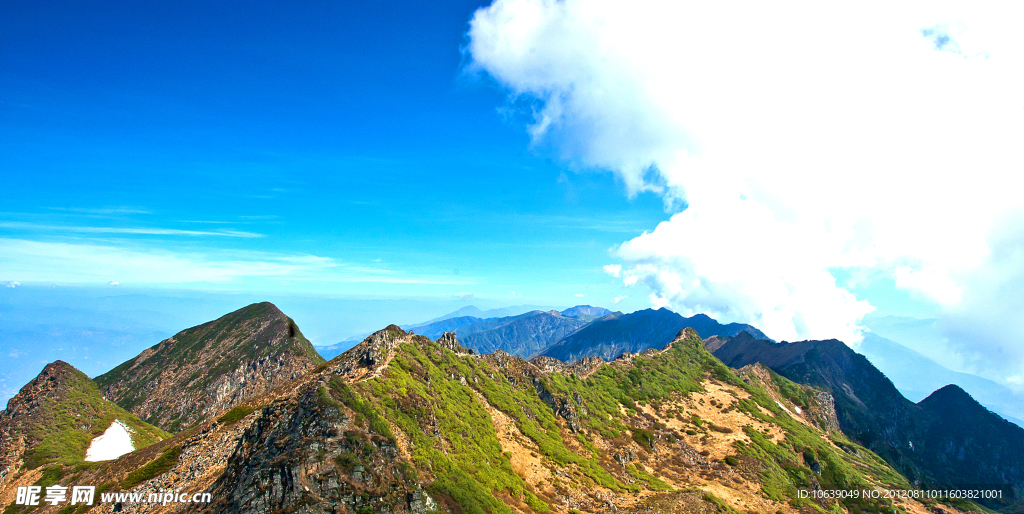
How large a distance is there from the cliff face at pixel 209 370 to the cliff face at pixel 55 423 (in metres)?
39.3

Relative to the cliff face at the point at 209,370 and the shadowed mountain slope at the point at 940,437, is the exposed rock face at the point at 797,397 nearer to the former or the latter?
the shadowed mountain slope at the point at 940,437

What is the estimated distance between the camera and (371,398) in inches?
1779

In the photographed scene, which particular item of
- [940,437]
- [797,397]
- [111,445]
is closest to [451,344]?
[111,445]

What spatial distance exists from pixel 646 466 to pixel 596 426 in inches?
436

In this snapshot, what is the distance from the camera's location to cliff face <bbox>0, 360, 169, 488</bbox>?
71.1 metres

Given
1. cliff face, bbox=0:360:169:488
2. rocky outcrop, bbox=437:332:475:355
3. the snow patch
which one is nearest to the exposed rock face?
rocky outcrop, bbox=437:332:475:355

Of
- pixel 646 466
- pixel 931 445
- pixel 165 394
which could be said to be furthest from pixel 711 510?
pixel 931 445

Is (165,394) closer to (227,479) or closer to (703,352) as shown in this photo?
(227,479)

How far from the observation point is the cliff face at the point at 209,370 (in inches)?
5482

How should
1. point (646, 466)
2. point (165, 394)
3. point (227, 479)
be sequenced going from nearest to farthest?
point (227, 479)
point (646, 466)
point (165, 394)

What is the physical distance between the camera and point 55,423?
83.2 meters

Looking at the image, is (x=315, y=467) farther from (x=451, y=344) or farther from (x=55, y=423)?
(x=55, y=423)

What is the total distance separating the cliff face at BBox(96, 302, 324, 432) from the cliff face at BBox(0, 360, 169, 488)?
39322 mm

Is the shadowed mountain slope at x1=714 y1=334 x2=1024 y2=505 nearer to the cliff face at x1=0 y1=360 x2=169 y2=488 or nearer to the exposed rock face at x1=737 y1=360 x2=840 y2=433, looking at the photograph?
the exposed rock face at x1=737 y1=360 x2=840 y2=433
